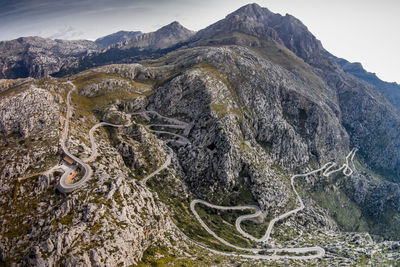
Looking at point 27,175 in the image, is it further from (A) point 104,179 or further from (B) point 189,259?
(B) point 189,259

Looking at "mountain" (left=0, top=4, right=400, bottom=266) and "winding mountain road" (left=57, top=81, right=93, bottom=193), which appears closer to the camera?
"mountain" (left=0, top=4, right=400, bottom=266)

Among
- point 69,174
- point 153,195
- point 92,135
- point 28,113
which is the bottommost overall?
point 153,195

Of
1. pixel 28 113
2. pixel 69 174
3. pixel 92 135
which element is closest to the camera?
pixel 69 174

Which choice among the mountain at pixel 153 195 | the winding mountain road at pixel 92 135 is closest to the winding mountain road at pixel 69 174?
the mountain at pixel 153 195

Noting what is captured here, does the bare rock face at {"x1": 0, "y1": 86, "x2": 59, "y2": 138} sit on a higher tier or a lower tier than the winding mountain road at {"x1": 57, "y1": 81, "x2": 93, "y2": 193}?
higher

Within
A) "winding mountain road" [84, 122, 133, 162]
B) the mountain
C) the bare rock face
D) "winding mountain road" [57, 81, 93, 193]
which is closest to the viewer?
the mountain

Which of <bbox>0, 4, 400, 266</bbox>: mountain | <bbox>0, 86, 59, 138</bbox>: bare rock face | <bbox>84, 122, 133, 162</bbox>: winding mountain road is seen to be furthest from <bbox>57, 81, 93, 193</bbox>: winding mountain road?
<bbox>0, 86, 59, 138</bbox>: bare rock face

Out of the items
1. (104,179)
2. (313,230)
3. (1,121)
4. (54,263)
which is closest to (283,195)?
(313,230)

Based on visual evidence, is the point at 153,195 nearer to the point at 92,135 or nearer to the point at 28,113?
the point at 92,135

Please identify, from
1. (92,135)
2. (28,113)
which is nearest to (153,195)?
(92,135)

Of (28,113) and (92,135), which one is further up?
(28,113)

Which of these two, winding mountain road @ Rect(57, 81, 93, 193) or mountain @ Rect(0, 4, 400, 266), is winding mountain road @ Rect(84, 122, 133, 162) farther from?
winding mountain road @ Rect(57, 81, 93, 193)
